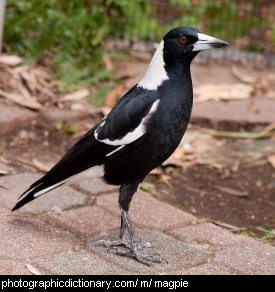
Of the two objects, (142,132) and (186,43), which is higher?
(186,43)

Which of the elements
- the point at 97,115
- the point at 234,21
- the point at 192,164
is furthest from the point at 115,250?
the point at 234,21

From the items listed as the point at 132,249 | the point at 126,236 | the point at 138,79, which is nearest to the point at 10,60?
the point at 138,79

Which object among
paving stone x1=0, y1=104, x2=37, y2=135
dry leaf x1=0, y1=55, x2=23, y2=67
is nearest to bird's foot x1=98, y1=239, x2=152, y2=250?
paving stone x1=0, y1=104, x2=37, y2=135

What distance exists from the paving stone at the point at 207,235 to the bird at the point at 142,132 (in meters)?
0.28

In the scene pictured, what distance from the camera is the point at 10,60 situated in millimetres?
5184

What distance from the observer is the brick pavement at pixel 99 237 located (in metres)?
2.89

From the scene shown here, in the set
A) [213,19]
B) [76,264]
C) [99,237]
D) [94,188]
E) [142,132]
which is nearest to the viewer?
[76,264]

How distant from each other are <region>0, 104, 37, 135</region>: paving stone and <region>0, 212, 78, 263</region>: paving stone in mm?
1260

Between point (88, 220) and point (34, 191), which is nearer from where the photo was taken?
point (34, 191)

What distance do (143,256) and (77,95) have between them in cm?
241

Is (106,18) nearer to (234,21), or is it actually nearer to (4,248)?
(234,21)

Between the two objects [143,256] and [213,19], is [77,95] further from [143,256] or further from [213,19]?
[143,256]

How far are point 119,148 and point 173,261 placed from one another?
559mm

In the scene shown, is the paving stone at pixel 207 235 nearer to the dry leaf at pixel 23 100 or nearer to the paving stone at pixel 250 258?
the paving stone at pixel 250 258
